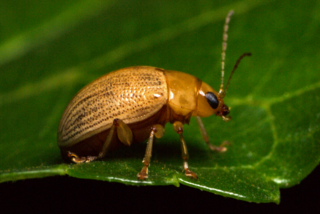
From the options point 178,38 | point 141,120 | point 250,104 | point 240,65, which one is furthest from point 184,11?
point 141,120

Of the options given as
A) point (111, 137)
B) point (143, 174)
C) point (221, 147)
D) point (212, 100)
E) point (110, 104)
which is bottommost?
point (221, 147)

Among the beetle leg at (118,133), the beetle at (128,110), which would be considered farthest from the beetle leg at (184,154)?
the beetle leg at (118,133)

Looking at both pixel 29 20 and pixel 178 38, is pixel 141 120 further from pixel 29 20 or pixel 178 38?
pixel 29 20

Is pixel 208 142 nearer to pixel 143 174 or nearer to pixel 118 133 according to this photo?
pixel 118 133

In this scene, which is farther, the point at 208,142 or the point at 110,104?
the point at 208,142

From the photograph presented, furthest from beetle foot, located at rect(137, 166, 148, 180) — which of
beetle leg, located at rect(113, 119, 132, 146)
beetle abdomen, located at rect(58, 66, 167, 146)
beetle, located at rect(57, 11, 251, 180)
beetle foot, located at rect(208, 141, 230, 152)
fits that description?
beetle foot, located at rect(208, 141, 230, 152)

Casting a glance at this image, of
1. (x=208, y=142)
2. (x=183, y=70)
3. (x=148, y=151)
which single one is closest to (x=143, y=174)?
(x=148, y=151)

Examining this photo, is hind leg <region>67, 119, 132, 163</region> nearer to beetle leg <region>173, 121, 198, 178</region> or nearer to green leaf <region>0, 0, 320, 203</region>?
green leaf <region>0, 0, 320, 203</region>
